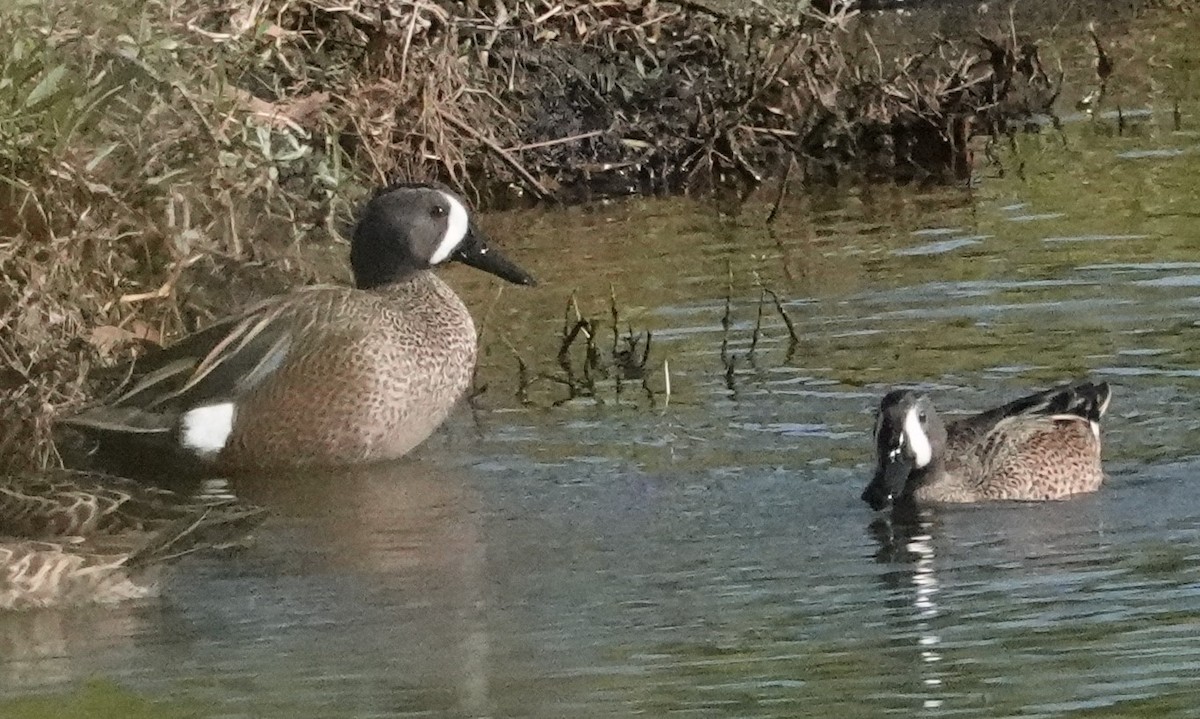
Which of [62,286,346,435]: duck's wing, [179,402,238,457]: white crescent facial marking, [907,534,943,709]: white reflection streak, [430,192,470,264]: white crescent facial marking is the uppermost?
[430,192,470,264]: white crescent facial marking

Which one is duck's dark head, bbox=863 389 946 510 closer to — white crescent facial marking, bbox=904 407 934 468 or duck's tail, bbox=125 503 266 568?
white crescent facial marking, bbox=904 407 934 468

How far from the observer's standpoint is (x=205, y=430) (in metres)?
7.50

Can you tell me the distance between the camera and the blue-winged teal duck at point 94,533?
594 cm

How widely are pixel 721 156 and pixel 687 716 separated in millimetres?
7176

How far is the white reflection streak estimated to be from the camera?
197 inches

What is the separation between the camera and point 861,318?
8641 mm

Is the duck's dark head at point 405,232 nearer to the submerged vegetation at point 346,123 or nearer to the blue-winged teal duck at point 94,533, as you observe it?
the submerged vegetation at point 346,123

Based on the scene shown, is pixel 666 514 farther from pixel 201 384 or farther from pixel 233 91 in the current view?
pixel 233 91

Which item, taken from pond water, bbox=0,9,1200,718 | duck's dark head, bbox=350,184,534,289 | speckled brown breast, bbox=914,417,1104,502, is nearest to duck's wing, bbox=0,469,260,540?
pond water, bbox=0,9,1200,718

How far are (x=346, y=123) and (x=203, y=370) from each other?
114 inches

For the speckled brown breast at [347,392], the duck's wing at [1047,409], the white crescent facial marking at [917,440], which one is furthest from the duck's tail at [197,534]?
the duck's wing at [1047,409]

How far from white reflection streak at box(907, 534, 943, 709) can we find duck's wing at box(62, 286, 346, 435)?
6.88 ft

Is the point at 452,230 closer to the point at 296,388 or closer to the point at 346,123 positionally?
the point at 296,388

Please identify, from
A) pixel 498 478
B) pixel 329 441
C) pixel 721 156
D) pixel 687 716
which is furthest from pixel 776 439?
pixel 721 156
